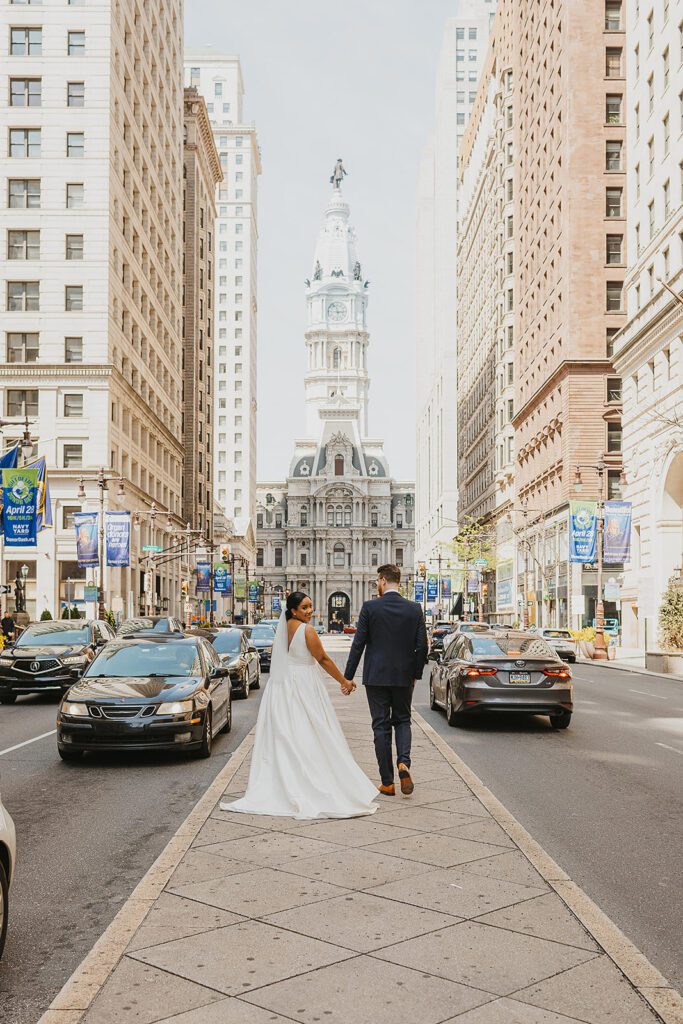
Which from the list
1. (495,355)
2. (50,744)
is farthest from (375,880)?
(495,355)

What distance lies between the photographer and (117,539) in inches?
1845

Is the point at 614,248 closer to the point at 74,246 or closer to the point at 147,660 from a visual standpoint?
the point at 74,246

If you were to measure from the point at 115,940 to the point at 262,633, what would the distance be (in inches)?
1448

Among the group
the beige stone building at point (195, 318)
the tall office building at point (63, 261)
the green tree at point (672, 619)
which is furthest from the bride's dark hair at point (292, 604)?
the beige stone building at point (195, 318)

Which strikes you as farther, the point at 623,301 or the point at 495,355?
the point at 495,355

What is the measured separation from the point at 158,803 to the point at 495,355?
8974 cm

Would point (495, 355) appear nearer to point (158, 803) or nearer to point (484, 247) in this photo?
point (484, 247)

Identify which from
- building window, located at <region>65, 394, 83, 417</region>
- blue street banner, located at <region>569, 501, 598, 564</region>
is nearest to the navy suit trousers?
blue street banner, located at <region>569, 501, 598, 564</region>

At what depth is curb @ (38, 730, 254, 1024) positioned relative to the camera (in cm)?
488

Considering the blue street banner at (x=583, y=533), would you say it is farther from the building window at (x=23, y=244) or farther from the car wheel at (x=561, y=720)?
the car wheel at (x=561, y=720)

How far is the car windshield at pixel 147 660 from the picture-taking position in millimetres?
14492

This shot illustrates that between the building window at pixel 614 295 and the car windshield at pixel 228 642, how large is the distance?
44.9 metres

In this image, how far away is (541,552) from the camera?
7344 centimetres

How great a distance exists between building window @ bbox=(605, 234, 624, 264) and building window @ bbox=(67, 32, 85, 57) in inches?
1220
